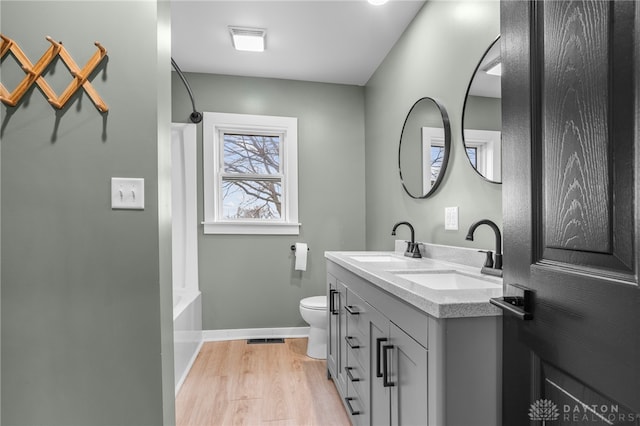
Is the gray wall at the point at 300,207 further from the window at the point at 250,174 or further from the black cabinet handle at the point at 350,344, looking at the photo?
the black cabinet handle at the point at 350,344

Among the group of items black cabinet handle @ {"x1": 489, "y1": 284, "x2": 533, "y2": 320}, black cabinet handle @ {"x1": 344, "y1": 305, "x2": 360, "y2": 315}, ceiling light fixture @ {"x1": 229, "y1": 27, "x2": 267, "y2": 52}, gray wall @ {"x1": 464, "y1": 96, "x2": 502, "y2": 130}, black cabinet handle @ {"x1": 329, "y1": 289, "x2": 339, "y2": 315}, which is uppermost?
ceiling light fixture @ {"x1": 229, "y1": 27, "x2": 267, "y2": 52}

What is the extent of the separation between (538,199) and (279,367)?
2294 mm

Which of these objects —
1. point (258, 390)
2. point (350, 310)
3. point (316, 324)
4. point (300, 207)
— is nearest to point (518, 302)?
point (350, 310)

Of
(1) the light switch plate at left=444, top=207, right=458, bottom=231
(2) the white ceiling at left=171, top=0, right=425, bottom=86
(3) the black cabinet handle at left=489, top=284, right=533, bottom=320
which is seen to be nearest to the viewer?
(3) the black cabinet handle at left=489, top=284, right=533, bottom=320

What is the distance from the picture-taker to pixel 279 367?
8.20 feet

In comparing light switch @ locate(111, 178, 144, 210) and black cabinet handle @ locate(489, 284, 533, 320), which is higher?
light switch @ locate(111, 178, 144, 210)

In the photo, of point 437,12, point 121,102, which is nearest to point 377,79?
point 437,12

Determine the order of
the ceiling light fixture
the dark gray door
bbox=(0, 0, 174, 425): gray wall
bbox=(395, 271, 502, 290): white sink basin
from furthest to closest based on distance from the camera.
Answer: the ceiling light fixture
bbox=(395, 271, 502, 290): white sink basin
bbox=(0, 0, 174, 425): gray wall
the dark gray door

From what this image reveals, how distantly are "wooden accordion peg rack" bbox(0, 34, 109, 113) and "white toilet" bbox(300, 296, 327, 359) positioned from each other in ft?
6.36

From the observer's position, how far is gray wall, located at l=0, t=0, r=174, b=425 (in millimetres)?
1263

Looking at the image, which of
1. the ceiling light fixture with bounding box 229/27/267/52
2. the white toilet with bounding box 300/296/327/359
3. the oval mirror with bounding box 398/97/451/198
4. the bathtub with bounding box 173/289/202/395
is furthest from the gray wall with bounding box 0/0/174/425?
the oval mirror with bounding box 398/97/451/198

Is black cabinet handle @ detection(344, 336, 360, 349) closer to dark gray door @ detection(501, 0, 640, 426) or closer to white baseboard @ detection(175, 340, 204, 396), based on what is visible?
dark gray door @ detection(501, 0, 640, 426)

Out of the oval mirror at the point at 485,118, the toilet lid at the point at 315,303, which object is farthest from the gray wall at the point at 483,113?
the toilet lid at the point at 315,303

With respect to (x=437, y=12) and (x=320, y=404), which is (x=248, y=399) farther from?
(x=437, y=12)
